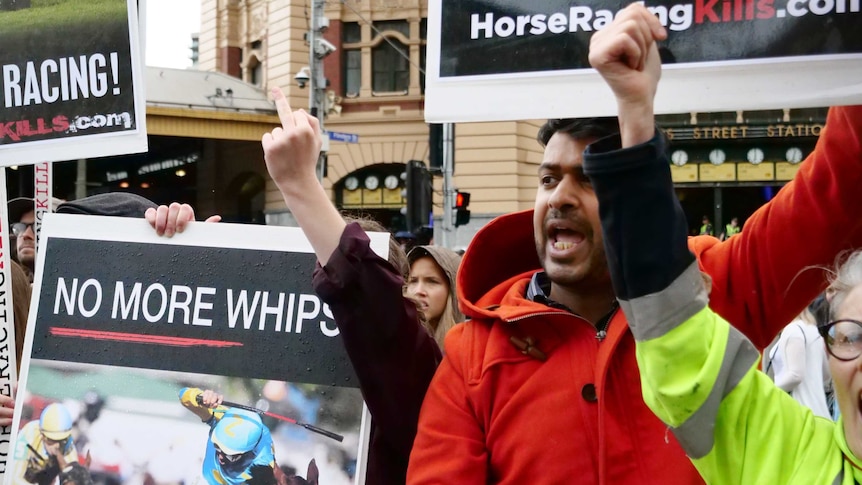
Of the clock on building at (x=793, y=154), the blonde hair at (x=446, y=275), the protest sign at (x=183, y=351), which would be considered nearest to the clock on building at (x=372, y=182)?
the clock on building at (x=793, y=154)

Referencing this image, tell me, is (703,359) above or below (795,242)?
below

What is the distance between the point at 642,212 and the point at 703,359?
0.79ft

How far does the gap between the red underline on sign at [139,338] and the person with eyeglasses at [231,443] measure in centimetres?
12

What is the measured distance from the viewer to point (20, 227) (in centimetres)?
434

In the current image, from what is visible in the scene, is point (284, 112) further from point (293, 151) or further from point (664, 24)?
point (664, 24)

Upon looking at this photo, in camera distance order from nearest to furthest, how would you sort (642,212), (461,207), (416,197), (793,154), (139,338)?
1. (642,212)
2. (139,338)
3. (416,197)
4. (461,207)
5. (793,154)

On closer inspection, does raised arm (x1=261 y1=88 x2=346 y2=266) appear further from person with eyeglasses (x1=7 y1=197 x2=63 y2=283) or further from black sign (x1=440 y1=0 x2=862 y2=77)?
person with eyeglasses (x1=7 y1=197 x2=63 y2=283)

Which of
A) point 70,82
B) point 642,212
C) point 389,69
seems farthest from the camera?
point 389,69

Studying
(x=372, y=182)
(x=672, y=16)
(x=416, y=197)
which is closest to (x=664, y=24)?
(x=672, y=16)

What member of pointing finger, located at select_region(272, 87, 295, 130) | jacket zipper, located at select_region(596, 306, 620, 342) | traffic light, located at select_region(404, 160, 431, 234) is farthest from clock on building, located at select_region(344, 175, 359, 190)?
jacket zipper, located at select_region(596, 306, 620, 342)

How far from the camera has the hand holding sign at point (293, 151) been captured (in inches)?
66.9

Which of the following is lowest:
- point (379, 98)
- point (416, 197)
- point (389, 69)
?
point (416, 197)

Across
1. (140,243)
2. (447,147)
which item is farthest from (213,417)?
(447,147)

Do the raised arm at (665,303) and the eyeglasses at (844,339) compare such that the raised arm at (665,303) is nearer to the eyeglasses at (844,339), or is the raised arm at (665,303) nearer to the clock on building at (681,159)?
the eyeglasses at (844,339)
